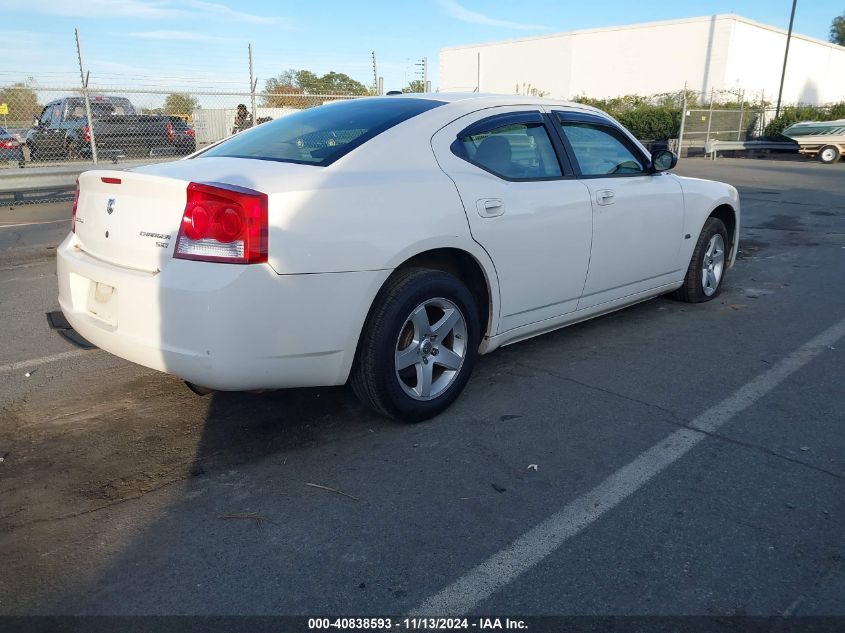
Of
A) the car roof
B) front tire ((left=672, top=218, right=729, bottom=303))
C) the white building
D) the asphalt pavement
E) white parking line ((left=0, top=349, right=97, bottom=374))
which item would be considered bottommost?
white parking line ((left=0, top=349, right=97, bottom=374))

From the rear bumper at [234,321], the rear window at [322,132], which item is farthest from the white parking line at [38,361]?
the rear window at [322,132]

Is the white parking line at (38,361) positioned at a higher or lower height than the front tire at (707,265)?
lower

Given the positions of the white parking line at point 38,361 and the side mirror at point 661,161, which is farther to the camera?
the side mirror at point 661,161

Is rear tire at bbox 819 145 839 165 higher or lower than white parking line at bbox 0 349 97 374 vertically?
higher

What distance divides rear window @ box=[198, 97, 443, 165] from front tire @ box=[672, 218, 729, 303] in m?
2.82

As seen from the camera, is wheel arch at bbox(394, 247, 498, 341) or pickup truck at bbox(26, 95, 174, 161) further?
pickup truck at bbox(26, 95, 174, 161)

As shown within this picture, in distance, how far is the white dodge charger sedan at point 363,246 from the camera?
2869 millimetres

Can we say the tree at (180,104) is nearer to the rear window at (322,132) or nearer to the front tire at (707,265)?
the rear window at (322,132)

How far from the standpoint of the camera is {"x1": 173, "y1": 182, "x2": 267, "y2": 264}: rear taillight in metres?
2.81

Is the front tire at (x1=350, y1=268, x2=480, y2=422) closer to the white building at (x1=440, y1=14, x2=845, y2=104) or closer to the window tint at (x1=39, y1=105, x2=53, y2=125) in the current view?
the window tint at (x1=39, y1=105, x2=53, y2=125)

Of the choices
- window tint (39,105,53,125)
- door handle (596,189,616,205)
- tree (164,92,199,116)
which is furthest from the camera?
tree (164,92,199,116)

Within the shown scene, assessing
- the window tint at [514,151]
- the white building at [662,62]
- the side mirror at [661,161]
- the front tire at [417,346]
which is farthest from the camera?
the white building at [662,62]

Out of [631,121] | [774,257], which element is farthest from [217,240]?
[631,121]

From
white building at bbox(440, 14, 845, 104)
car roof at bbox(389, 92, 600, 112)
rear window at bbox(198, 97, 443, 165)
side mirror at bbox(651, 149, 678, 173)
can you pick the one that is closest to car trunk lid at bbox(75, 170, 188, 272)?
rear window at bbox(198, 97, 443, 165)
